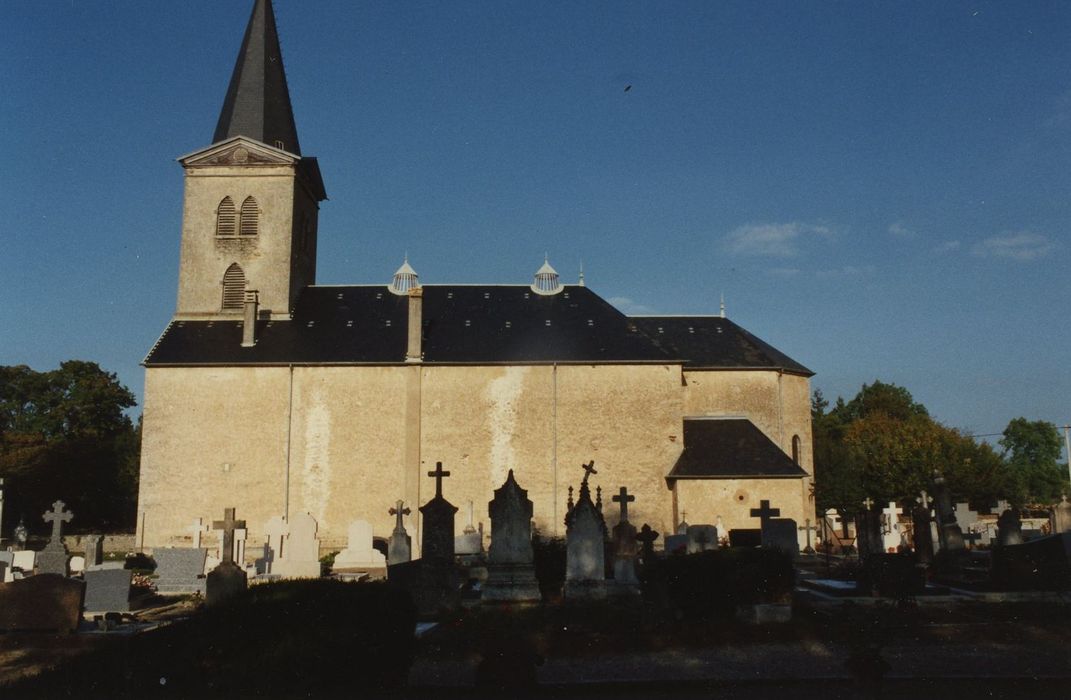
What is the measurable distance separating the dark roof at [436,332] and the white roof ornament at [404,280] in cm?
43

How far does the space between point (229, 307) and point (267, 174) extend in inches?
196

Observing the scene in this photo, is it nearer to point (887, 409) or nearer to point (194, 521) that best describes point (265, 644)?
point (194, 521)

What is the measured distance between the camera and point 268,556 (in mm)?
19906

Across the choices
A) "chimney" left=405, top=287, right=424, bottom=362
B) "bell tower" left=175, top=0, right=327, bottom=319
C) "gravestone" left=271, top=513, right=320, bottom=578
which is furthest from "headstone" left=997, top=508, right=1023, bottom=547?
"bell tower" left=175, top=0, right=327, bottom=319

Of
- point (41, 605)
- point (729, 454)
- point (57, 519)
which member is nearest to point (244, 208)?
point (57, 519)

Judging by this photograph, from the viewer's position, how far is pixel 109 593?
13.7m

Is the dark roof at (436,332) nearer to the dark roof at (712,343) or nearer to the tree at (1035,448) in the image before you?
the dark roof at (712,343)

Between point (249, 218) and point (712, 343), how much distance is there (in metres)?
17.7

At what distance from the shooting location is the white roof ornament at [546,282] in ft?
104

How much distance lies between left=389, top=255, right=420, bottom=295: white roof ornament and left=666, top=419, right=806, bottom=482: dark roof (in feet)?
38.0

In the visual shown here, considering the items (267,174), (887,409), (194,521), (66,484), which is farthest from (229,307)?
(887,409)

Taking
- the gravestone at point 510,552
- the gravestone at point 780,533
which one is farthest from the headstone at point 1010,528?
the gravestone at point 510,552

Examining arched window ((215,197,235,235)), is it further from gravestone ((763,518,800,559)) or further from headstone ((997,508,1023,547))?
headstone ((997,508,1023,547))

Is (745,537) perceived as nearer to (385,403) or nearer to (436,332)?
(385,403)
